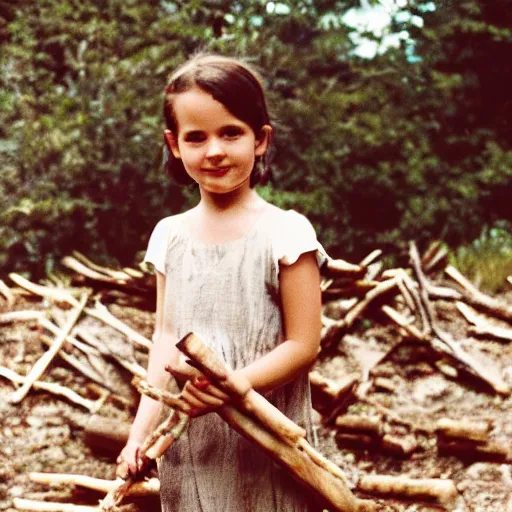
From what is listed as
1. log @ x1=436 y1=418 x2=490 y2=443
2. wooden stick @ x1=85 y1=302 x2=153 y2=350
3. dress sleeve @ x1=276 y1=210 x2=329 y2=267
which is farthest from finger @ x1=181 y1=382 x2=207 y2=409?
wooden stick @ x1=85 y1=302 x2=153 y2=350

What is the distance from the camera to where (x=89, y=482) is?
3053 mm

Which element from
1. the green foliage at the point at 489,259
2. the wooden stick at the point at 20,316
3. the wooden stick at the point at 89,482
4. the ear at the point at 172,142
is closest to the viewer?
the ear at the point at 172,142

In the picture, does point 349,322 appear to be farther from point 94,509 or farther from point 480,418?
point 94,509

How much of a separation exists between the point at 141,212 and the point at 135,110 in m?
0.96

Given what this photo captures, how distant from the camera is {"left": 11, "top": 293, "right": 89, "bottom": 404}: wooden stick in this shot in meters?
3.91

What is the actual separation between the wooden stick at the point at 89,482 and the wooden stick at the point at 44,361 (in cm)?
74

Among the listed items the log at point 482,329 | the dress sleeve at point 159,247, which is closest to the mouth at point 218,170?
the dress sleeve at point 159,247

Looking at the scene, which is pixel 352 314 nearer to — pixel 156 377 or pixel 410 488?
pixel 410 488

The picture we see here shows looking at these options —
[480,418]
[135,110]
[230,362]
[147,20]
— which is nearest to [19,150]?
[135,110]

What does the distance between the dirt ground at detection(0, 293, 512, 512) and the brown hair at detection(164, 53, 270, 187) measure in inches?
70.8

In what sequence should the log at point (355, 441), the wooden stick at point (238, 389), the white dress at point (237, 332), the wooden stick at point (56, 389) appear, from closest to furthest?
the wooden stick at point (238, 389), the white dress at point (237, 332), the log at point (355, 441), the wooden stick at point (56, 389)

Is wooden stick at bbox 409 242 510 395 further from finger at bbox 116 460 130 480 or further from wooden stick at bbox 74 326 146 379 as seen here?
finger at bbox 116 460 130 480

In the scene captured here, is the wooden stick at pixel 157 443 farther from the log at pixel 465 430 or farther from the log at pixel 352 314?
the log at pixel 352 314

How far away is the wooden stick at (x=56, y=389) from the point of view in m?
3.84
